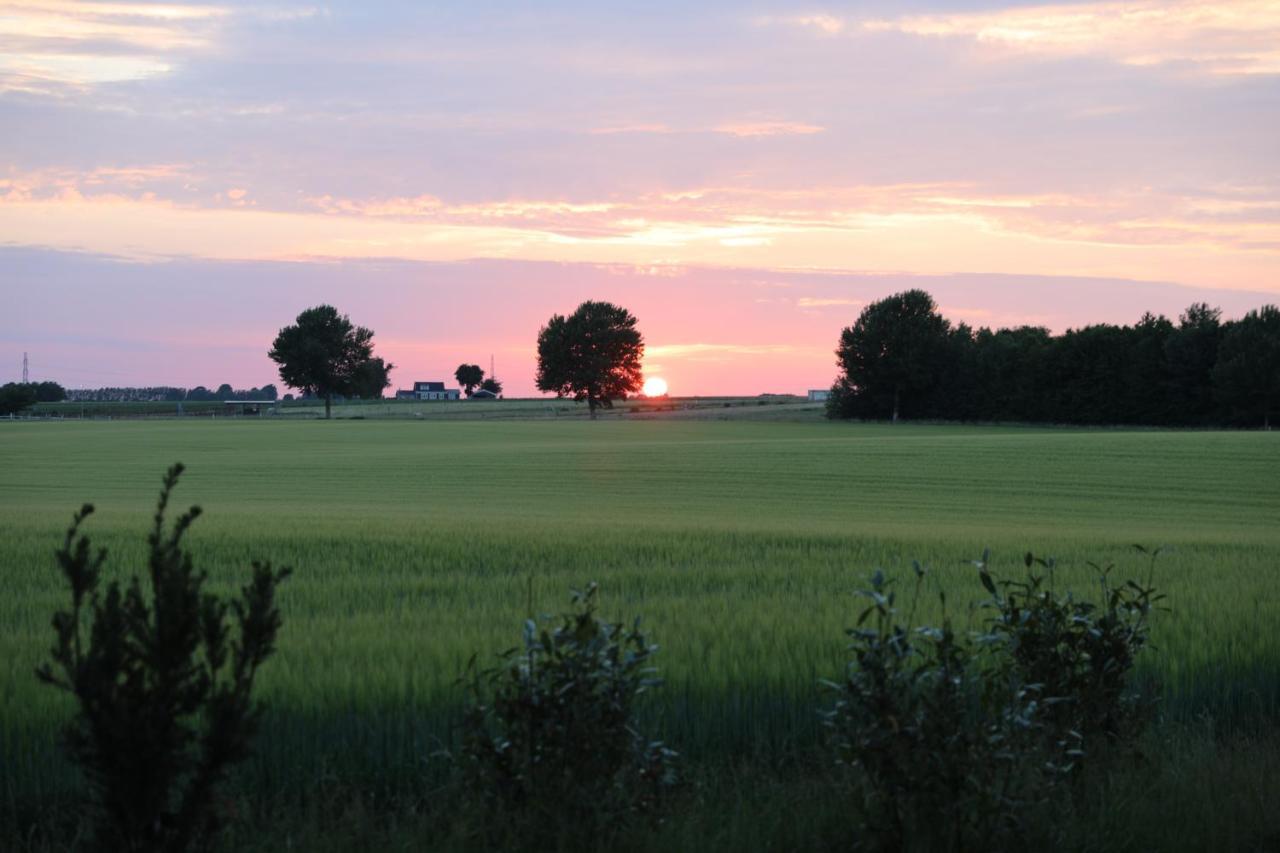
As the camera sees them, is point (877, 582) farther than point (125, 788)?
Yes

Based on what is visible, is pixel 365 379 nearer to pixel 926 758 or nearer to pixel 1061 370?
pixel 1061 370

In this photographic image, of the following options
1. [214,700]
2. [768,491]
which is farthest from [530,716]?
[768,491]

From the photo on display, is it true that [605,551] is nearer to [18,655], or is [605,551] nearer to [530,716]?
[18,655]

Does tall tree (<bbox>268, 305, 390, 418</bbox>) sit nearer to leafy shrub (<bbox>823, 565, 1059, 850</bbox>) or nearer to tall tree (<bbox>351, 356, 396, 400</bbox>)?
tall tree (<bbox>351, 356, 396, 400</bbox>)

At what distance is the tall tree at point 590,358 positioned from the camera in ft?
432

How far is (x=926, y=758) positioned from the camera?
5266 mm

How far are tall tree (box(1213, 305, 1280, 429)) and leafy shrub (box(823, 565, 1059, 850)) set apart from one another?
87366 mm

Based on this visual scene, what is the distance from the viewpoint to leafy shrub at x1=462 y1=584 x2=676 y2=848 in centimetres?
526

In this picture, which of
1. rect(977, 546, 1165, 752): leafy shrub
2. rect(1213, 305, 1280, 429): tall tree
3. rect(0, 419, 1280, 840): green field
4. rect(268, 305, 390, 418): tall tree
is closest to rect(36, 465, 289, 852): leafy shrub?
rect(0, 419, 1280, 840): green field

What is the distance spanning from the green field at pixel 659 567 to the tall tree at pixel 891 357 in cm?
6488

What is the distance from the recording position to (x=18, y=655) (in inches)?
315

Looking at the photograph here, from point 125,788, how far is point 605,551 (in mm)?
11187

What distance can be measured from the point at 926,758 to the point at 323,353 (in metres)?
144

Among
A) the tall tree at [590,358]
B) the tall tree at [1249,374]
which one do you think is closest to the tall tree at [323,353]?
the tall tree at [590,358]
